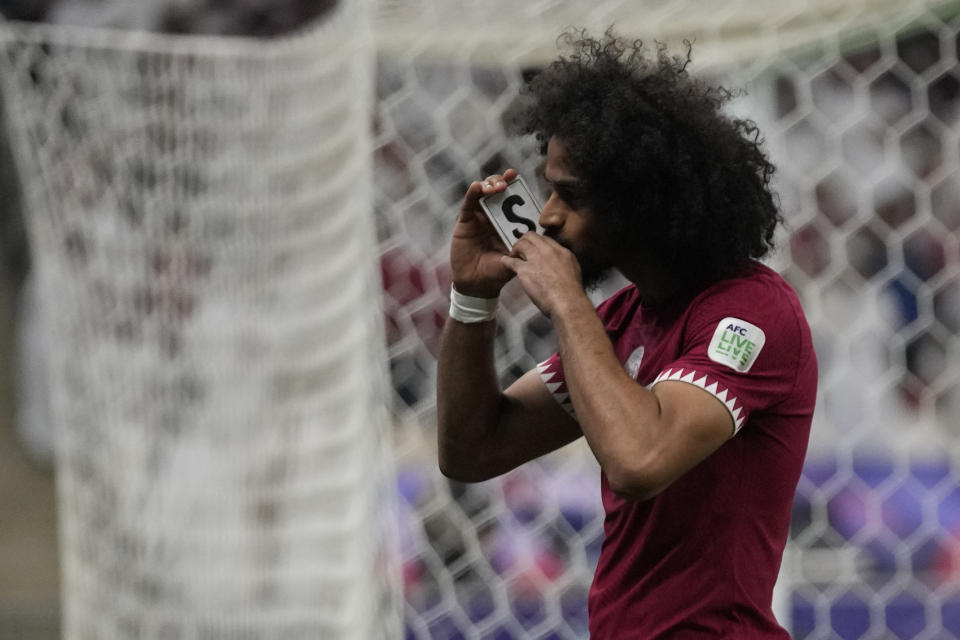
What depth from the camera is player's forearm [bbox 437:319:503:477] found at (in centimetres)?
159

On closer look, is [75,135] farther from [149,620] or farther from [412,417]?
[412,417]

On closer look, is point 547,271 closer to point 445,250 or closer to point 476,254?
point 476,254

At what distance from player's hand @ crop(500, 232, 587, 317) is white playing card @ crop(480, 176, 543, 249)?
0.16 ft

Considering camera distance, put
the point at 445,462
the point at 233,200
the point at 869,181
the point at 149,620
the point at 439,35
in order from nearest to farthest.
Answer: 1. the point at 445,462
2. the point at 149,620
3. the point at 233,200
4. the point at 439,35
5. the point at 869,181

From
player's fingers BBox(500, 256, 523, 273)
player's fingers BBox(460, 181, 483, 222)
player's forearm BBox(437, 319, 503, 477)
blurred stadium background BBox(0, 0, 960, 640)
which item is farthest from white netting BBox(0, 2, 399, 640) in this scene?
→ player's fingers BBox(500, 256, 523, 273)

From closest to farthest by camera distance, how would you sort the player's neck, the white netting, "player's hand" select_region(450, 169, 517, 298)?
1. the player's neck
2. "player's hand" select_region(450, 169, 517, 298)
3. the white netting

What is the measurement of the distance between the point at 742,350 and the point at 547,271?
0.22 meters

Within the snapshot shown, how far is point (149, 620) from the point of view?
1.80 meters

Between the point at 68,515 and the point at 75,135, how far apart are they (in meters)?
0.55

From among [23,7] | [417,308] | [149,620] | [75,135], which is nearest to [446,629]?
[417,308]

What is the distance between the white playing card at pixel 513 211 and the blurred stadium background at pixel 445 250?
43 centimetres

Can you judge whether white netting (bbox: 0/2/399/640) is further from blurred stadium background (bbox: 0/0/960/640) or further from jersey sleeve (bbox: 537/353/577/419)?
jersey sleeve (bbox: 537/353/577/419)

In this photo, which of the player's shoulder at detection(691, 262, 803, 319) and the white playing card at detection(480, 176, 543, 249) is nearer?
the player's shoulder at detection(691, 262, 803, 319)

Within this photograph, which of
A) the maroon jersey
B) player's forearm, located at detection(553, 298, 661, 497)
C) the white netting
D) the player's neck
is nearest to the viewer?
player's forearm, located at detection(553, 298, 661, 497)
